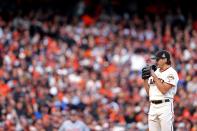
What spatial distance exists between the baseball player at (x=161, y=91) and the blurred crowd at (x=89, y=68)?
18.7 ft

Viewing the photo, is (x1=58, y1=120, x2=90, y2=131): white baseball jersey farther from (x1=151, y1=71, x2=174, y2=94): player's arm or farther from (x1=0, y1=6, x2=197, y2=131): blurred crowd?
(x1=151, y1=71, x2=174, y2=94): player's arm

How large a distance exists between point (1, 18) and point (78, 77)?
444 centimetres

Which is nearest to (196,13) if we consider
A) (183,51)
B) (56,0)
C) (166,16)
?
(166,16)

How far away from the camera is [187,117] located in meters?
17.1

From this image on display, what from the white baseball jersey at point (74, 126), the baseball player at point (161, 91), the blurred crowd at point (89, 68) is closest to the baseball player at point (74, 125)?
the white baseball jersey at point (74, 126)

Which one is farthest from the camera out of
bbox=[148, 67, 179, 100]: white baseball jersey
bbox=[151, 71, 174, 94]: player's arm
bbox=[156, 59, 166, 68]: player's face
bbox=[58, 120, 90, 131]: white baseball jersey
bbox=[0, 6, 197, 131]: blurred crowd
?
bbox=[0, 6, 197, 131]: blurred crowd

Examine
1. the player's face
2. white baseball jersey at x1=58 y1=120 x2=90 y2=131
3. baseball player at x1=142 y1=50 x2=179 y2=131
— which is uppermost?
the player's face

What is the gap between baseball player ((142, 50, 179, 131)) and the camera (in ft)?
33.1

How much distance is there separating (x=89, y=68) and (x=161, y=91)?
10333 mm

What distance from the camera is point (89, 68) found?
2038 cm

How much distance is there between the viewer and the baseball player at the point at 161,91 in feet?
33.1

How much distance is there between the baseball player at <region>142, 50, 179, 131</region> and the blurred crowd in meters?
5.71

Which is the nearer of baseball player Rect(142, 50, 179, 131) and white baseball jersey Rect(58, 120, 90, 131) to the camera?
baseball player Rect(142, 50, 179, 131)

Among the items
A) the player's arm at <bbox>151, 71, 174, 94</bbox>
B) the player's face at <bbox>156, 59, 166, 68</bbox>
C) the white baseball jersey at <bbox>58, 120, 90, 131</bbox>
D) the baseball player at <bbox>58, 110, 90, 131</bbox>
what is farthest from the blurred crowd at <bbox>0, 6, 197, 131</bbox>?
the player's arm at <bbox>151, 71, 174, 94</bbox>
